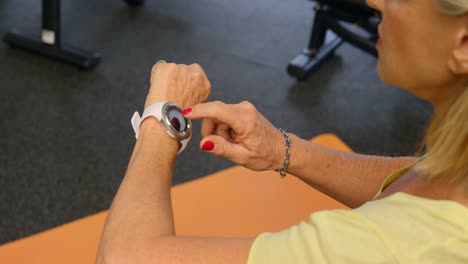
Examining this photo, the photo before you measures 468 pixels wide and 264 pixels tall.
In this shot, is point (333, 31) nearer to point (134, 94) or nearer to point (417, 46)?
point (134, 94)

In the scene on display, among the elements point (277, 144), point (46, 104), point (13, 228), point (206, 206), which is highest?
point (277, 144)

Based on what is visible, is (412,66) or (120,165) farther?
(120,165)

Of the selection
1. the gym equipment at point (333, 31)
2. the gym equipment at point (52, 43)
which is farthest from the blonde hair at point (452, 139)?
the gym equipment at point (52, 43)

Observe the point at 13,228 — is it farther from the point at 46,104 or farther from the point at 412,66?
the point at 412,66

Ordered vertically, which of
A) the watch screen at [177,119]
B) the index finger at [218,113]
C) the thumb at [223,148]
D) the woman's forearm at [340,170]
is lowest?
the woman's forearm at [340,170]

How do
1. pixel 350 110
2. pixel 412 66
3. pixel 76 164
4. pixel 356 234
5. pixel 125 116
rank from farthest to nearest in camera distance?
pixel 350 110 → pixel 125 116 → pixel 76 164 → pixel 412 66 → pixel 356 234

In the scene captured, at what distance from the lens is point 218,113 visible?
0.91m

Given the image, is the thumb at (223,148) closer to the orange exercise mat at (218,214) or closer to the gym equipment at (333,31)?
the orange exercise mat at (218,214)

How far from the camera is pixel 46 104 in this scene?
7.85 feet

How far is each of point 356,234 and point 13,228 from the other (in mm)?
1504

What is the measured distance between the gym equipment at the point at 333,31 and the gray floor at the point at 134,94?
0.27 ft

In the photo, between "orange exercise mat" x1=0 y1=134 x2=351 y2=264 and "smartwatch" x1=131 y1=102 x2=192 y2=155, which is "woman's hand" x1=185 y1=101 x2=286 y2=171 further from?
"orange exercise mat" x1=0 y1=134 x2=351 y2=264

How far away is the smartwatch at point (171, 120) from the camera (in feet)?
3.06

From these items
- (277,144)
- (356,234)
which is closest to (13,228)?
(277,144)
